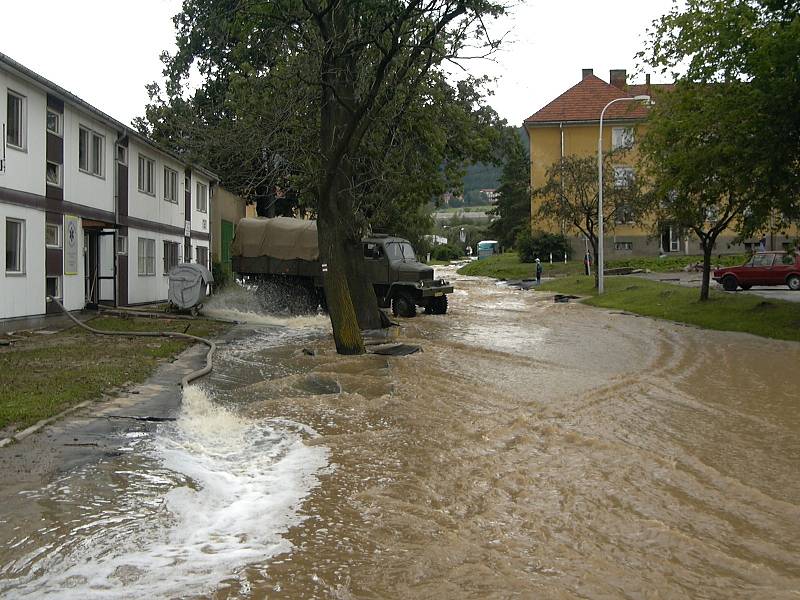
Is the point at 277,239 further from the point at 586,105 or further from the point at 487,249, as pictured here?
the point at 487,249

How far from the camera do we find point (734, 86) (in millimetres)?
17797

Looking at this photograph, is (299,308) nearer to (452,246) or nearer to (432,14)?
(432,14)

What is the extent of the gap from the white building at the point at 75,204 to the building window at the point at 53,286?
0.02m

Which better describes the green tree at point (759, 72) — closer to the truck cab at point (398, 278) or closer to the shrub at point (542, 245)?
the truck cab at point (398, 278)

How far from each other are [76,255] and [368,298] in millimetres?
7151

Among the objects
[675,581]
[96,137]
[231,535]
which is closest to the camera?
[675,581]

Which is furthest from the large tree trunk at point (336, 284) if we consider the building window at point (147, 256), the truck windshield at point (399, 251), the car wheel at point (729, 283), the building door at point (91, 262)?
the car wheel at point (729, 283)

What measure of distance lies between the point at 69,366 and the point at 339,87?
8.04 metres

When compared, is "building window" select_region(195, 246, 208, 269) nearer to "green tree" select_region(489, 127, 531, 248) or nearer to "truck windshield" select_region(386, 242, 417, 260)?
"truck windshield" select_region(386, 242, 417, 260)

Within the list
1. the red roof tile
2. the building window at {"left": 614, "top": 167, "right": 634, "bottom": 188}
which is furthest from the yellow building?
the building window at {"left": 614, "top": 167, "right": 634, "bottom": 188}

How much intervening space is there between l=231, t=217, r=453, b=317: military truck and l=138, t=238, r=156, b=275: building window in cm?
270

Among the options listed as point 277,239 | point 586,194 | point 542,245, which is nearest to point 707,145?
point 277,239

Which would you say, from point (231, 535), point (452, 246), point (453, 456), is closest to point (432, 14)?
point (453, 456)

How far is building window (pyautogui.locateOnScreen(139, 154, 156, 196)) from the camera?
24281 millimetres
